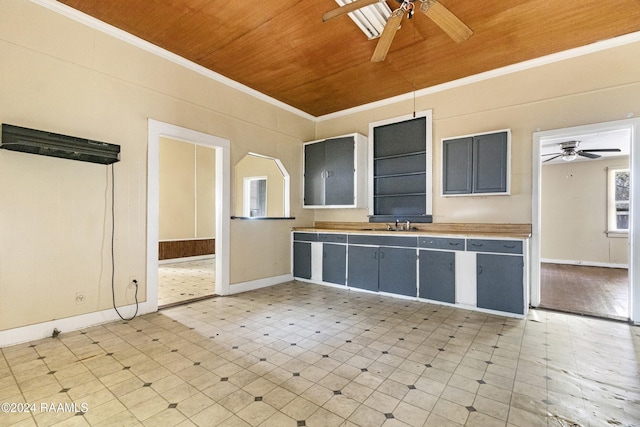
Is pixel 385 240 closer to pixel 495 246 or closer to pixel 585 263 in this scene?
pixel 495 246

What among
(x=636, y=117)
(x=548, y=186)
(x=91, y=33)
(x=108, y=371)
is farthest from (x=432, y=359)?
(x=548, y=186)

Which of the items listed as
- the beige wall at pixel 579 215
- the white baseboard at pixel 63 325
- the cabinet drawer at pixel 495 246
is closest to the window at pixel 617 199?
the beige wall at pixel 579 215

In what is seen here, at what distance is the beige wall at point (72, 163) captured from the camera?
A: 2824mm

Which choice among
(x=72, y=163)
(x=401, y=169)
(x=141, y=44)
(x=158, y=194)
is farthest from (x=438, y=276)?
(x=141, y=44)

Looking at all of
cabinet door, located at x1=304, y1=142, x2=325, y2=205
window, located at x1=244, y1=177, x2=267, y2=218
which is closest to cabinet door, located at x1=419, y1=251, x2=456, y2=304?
cabinet door, located at x1=304, y1=142, x2=325, y2=205

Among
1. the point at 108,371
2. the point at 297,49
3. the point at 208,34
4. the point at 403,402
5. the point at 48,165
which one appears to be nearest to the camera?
the point at 403,402

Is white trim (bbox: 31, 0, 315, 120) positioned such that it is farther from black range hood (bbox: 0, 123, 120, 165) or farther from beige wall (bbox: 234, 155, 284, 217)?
beige wall (bbox: 234, 155, 284, 217)

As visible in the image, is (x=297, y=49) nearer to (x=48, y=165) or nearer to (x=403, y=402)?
(x=48, y=165)

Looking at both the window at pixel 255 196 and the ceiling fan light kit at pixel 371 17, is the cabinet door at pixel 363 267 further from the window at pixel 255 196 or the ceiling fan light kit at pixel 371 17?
the window at pixel 255 196

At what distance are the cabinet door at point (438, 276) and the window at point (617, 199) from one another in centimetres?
617

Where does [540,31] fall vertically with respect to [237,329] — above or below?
above

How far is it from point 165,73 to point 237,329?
3.37 m

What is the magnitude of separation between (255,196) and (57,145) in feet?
17.7

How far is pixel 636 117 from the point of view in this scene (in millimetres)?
3508
